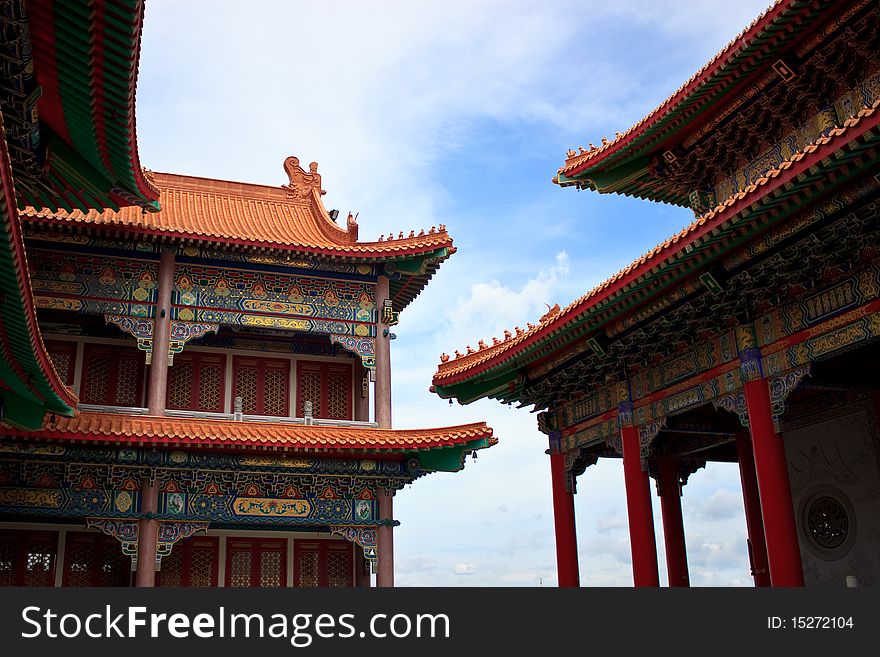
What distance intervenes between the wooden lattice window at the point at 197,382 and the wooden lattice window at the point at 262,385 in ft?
1.15

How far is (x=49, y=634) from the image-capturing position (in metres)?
6.03

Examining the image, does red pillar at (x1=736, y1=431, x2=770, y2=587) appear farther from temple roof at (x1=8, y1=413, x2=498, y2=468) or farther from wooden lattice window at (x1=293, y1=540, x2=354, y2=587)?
wooden lattice window at (x1=293, y1=540, x2=354, y2=587)

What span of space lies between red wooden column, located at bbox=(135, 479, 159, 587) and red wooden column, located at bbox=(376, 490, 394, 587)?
4111mm

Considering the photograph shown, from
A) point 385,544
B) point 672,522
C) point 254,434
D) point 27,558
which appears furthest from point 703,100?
point 27,558

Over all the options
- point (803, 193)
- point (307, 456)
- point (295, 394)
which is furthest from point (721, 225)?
point (295, 394)

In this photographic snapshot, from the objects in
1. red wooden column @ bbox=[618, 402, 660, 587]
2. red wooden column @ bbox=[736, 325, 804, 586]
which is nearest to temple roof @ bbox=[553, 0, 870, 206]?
red wooden column @ bbox=[736, 325, 804, 586]

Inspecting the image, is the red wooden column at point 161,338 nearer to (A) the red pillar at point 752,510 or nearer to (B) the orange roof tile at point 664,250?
(B) the orange roof tile at point 664,250

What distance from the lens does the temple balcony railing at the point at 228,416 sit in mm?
17078

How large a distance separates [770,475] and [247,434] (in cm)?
913

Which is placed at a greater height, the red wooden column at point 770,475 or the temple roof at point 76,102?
the temple roof at point 76,102

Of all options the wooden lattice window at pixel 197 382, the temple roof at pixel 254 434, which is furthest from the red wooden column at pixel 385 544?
the wooden lattice window at pixel 197 382

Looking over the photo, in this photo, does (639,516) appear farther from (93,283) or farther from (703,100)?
(93,283)

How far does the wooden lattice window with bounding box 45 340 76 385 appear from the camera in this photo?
18062mm

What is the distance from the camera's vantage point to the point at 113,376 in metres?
18.5
